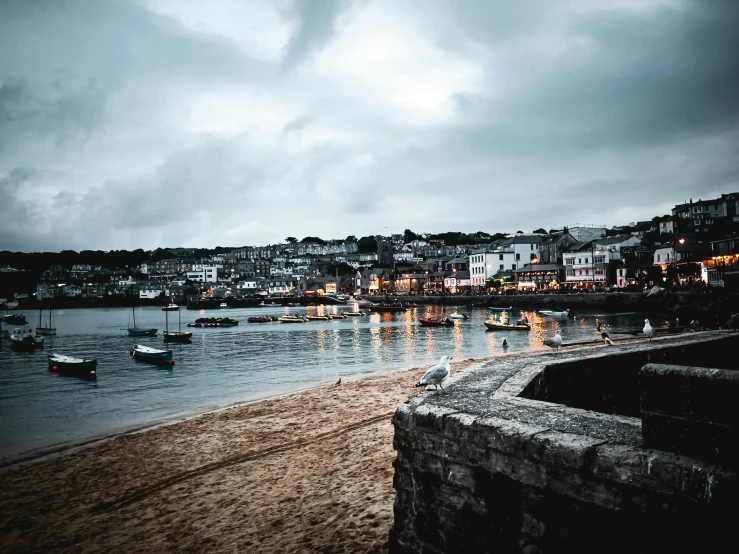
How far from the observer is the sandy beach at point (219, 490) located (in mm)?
8312

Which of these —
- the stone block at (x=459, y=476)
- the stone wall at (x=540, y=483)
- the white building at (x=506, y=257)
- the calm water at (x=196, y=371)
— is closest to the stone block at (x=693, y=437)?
the stone wall at (x=540, y=483)

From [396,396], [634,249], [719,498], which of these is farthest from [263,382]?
[634,249]

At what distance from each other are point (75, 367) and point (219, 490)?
2761cm

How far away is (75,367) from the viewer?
32.2 meters

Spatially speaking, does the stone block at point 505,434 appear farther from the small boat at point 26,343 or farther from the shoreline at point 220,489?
the small boat at point 26,343

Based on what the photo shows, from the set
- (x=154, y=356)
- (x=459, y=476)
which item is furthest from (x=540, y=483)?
(x=154, y=356)

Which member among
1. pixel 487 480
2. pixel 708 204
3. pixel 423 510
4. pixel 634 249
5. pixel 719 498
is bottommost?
pixel 423 510

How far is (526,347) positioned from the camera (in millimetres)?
39625

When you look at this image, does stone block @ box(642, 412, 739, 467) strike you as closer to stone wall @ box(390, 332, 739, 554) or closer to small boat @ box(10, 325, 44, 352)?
stone wall @ box(390, 332, 739, 554)

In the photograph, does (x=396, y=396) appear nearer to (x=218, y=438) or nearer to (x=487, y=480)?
(x=218, y=438)

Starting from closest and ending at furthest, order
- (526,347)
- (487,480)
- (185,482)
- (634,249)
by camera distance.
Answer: (487,480), (185,482), (526,347), (634,249)

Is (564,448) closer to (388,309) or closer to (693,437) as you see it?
(693,437)

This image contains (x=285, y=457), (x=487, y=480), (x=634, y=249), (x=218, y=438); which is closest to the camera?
(x=487, y=480)

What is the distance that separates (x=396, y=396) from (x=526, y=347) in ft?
80.4
